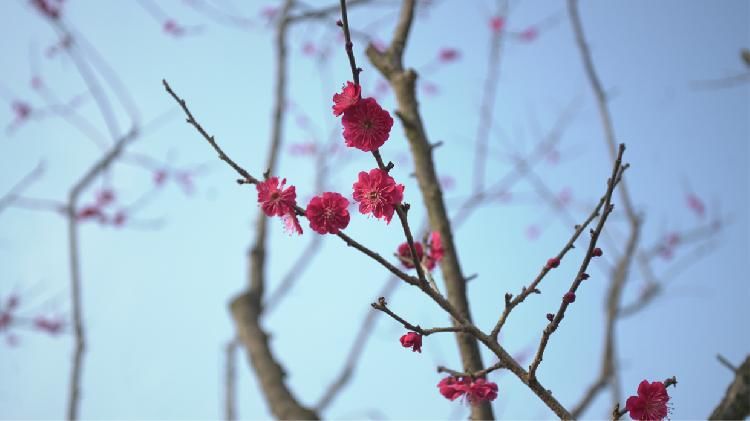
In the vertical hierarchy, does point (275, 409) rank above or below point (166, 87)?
below

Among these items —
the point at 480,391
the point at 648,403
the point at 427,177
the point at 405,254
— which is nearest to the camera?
the point at 648,403

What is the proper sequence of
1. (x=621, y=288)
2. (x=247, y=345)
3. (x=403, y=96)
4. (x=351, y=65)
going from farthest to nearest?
(x=621, y=288)
(x=247, y=345)
(x=403, y=96)
(x=351, y=65)

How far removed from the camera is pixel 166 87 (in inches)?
47.9

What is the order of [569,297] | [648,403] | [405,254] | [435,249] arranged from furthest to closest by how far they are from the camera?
[435,249] → [405,254] → [648,403] → [569,297]

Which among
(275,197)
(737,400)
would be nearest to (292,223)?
Answer: (275,197)

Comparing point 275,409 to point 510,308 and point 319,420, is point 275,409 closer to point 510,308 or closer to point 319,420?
point 319,420

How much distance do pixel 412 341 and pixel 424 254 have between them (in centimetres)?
50

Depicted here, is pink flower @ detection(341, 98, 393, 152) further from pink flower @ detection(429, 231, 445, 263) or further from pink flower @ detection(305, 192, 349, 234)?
pink flower @ detection(429, 231, 445, 263)

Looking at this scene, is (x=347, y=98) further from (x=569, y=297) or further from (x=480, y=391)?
(x=480, y=391)

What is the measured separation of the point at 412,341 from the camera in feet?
4.03

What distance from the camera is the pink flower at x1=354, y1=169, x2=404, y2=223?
3.77 feet

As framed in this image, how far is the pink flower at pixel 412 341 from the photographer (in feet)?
4.03

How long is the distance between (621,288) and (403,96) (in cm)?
353

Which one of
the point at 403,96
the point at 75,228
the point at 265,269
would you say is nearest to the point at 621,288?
the point at 265,269
